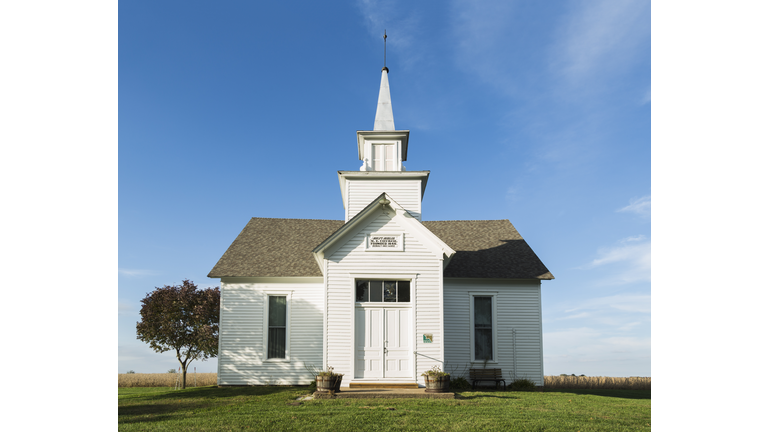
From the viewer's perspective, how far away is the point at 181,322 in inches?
807

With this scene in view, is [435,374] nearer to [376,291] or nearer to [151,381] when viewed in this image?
[376,291]

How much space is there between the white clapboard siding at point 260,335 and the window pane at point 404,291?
4.87 meters

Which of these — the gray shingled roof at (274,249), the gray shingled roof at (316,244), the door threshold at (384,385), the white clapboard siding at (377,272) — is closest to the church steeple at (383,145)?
the white clapboard siding at (377,272)

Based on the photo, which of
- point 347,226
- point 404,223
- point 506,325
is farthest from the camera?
point 506,325

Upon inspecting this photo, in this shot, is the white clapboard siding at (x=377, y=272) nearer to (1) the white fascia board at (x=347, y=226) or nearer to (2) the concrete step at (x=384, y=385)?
(1) the white fascia board at (x=347, y=226)

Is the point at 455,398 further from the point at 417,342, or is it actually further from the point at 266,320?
the point at 266,320

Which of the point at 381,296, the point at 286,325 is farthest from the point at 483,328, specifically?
the point at 286,325

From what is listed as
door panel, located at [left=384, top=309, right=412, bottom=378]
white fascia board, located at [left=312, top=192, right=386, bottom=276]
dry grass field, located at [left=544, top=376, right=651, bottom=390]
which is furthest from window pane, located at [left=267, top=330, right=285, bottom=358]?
dry grass field, located at [left=544, top=376, right=651, bottom=390]

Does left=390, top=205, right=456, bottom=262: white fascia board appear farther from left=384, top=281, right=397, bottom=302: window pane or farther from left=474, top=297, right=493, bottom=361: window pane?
left=474, top=297, right=493, bottom=361: window pane

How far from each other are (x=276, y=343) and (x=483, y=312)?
8569 mm

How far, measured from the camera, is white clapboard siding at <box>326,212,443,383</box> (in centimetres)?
1546

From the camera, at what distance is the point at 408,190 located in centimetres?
1892

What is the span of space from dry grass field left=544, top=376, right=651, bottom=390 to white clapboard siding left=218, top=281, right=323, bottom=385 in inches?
475
